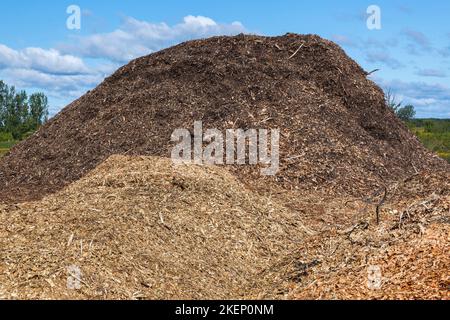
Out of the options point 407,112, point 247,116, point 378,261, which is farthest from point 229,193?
point 407,112

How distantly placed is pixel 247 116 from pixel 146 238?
6821mm

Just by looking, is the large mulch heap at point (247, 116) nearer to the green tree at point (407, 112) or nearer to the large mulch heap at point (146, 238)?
the large mulch heap at point (146, 238)

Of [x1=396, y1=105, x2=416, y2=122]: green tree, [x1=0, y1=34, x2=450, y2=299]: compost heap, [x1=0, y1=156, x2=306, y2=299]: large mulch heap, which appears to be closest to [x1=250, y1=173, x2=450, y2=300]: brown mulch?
[x1=0, y1=34, x2=450, y2=299]: compost heap

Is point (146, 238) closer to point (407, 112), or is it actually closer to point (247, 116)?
point (247, 116)

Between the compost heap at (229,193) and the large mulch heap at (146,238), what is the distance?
0.02m

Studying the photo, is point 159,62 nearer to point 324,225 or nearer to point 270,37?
point 270,37

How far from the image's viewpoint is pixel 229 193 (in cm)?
921

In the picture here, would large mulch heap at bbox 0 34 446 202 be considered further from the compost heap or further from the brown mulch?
the brown mulch

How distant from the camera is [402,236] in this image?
21.0ft

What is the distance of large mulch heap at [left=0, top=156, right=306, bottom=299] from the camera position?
6289 millimetres

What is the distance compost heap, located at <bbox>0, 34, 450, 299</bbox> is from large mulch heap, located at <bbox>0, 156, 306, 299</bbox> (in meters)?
0.02
